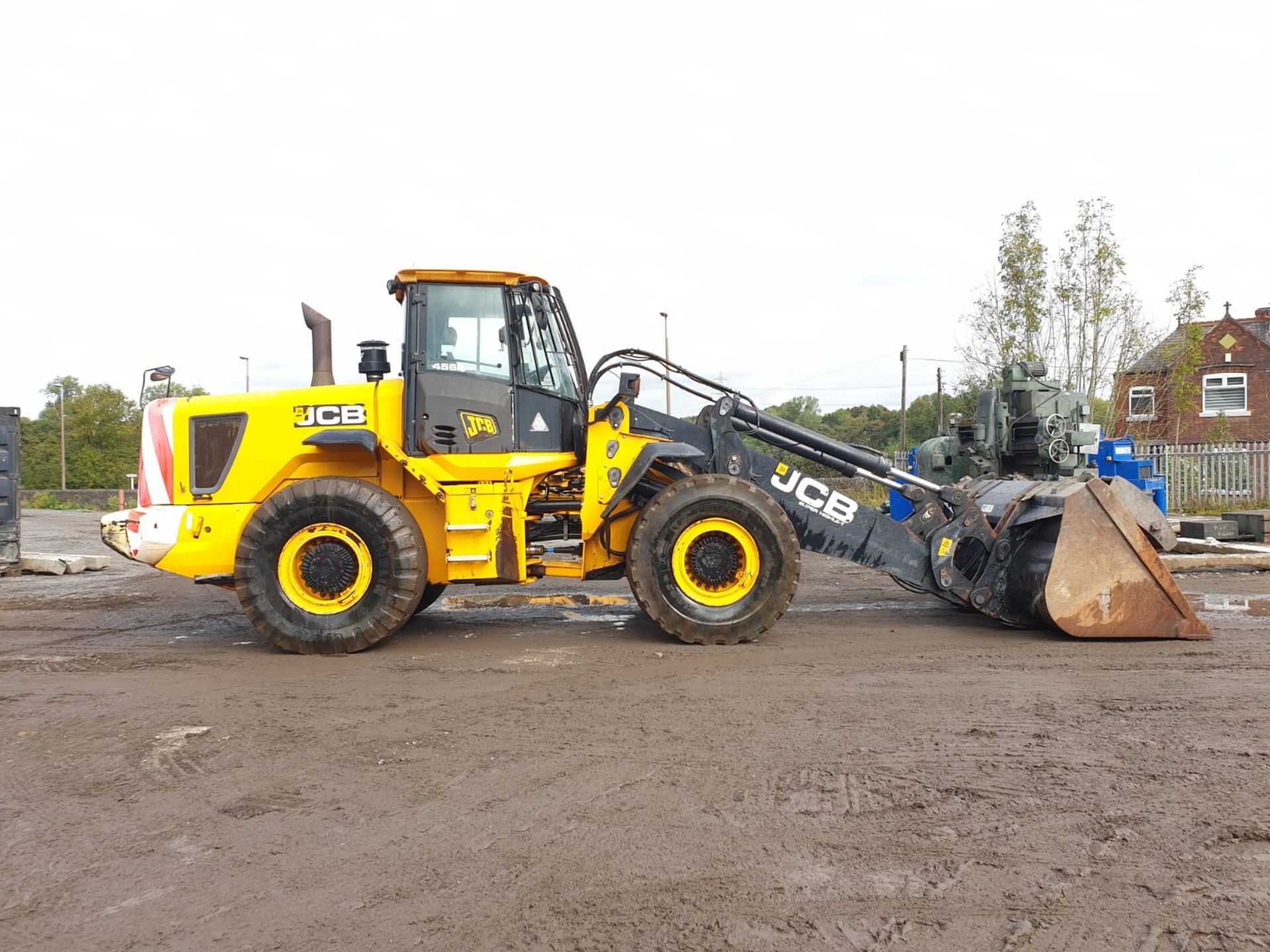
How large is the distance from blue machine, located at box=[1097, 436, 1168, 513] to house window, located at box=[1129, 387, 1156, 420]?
358 inches

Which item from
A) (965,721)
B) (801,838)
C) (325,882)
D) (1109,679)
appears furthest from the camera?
(1109,679)

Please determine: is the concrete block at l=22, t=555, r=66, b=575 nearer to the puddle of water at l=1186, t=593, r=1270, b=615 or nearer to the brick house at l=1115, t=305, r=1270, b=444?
the puddle of water at l=1186, t=593, r=1270, b=615

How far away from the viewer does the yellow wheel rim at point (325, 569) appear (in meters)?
7.05

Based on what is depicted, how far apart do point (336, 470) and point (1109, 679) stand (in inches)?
215

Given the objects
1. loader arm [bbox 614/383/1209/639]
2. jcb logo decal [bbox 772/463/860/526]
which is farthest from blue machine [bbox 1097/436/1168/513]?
jcb logo decal [bbox 772/463/860/526]

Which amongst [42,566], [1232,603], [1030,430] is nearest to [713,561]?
[1232,603]

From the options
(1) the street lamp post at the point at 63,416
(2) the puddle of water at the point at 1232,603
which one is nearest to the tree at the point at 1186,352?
(2) the puddle of water at the point at 1232,603

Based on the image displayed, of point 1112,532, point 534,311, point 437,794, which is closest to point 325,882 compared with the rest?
point 437,794

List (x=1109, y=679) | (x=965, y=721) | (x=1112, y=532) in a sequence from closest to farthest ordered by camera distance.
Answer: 1. (x=965, y=721)
2. (x=1109, y=679)
3. (x=1112, y=532)

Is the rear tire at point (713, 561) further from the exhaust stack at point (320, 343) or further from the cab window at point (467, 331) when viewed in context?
the exhaust stack at point (320, 343)

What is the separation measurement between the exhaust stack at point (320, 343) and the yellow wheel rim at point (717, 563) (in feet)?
10.4

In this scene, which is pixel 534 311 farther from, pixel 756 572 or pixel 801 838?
pixel 801 838

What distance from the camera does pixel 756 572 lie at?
7.21m

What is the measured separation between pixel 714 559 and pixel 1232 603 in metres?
5.01
